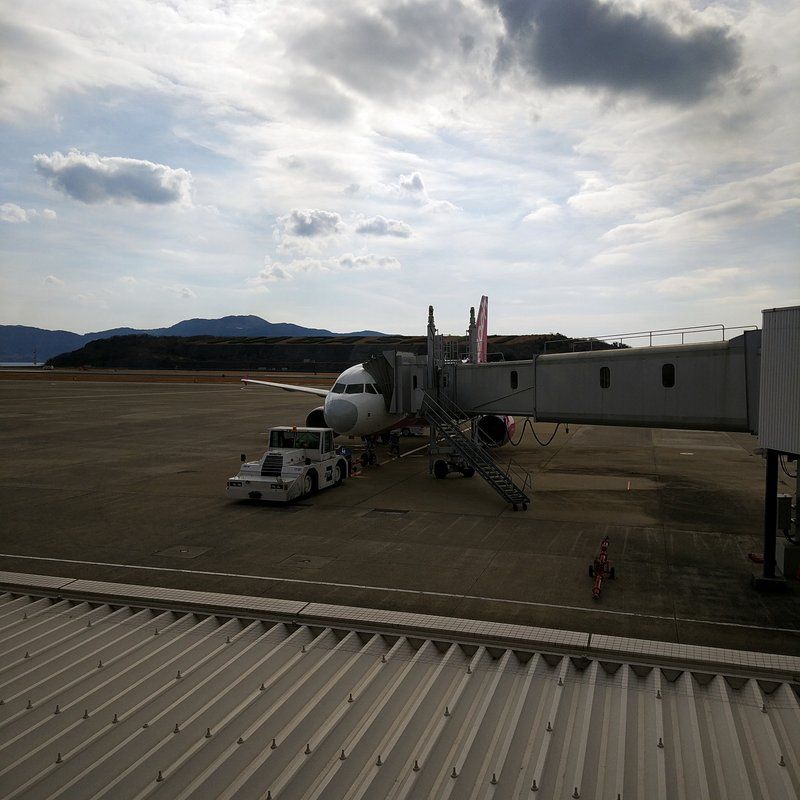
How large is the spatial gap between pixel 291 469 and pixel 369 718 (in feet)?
55.9

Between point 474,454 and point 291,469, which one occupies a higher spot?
point 474,454

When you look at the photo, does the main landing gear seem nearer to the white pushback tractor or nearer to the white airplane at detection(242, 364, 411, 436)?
the white airplane at detection(242, 364, 411, 436)

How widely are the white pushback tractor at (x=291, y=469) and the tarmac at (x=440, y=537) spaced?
0.60 metres

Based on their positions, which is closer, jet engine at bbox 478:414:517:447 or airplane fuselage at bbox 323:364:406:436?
airplane fuselage at bbox 323:364:406:436

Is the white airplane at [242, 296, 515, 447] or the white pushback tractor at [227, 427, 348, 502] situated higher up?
the white airplane at [242, 296, 515, 447]

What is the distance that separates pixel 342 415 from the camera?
29.2 m

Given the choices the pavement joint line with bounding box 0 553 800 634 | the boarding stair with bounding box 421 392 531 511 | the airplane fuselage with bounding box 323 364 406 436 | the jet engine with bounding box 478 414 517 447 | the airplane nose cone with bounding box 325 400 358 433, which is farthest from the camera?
the jet engine with bounding box 478 414 517 447

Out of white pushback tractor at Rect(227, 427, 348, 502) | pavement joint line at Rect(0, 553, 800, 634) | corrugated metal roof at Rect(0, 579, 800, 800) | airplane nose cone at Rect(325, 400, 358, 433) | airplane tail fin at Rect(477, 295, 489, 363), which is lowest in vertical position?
pavement joint line at Rect(0, 553, 800, 634)

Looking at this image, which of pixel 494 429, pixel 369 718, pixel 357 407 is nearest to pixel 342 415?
pixel 357 407

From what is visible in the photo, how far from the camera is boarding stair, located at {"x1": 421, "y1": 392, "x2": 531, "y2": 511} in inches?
943

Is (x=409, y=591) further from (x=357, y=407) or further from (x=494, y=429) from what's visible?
(x=494, y=429)

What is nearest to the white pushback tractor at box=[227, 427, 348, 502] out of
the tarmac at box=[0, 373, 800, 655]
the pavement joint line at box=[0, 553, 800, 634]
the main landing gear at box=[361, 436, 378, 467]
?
the tarmac at box=[0, 373, 800, 655]

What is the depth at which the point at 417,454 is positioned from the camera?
37.3 metres

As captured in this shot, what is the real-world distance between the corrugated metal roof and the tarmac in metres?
3.35
